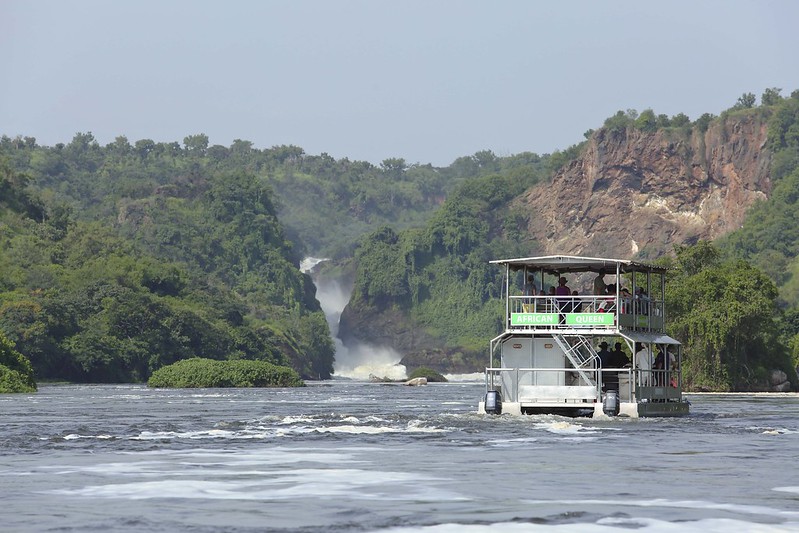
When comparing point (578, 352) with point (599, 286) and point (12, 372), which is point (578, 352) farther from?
point (12, 372)

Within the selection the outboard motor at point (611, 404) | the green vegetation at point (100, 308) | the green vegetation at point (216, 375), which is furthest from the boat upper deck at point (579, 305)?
the green vegetation at point (100, 308)

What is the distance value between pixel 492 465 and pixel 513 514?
9.23 meters

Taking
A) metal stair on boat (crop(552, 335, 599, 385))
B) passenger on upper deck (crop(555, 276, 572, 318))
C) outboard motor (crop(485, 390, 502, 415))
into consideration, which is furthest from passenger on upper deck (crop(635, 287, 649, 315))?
outboard motor (crop(485, 390, 502, 415))

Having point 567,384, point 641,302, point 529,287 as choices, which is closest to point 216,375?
point 529,287

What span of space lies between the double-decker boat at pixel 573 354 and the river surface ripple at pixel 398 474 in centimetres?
107

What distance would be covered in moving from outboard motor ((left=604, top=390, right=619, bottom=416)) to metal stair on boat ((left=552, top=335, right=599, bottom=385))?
4.27 ft

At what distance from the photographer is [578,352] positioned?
5656 centimetres

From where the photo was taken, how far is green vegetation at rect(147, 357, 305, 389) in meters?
115

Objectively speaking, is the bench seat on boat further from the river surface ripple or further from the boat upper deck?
the boat upper deck

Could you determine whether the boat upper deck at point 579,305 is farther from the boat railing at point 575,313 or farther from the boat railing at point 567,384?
the boat railing at point 567,384

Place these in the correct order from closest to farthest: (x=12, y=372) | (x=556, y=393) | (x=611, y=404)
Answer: (x=611, y=404)
(x=556, y=393)
(x=12, y=372)

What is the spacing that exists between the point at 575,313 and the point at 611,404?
144 inches

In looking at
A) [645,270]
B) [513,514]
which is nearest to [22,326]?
[645,270]

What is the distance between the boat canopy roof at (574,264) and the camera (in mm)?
56281
